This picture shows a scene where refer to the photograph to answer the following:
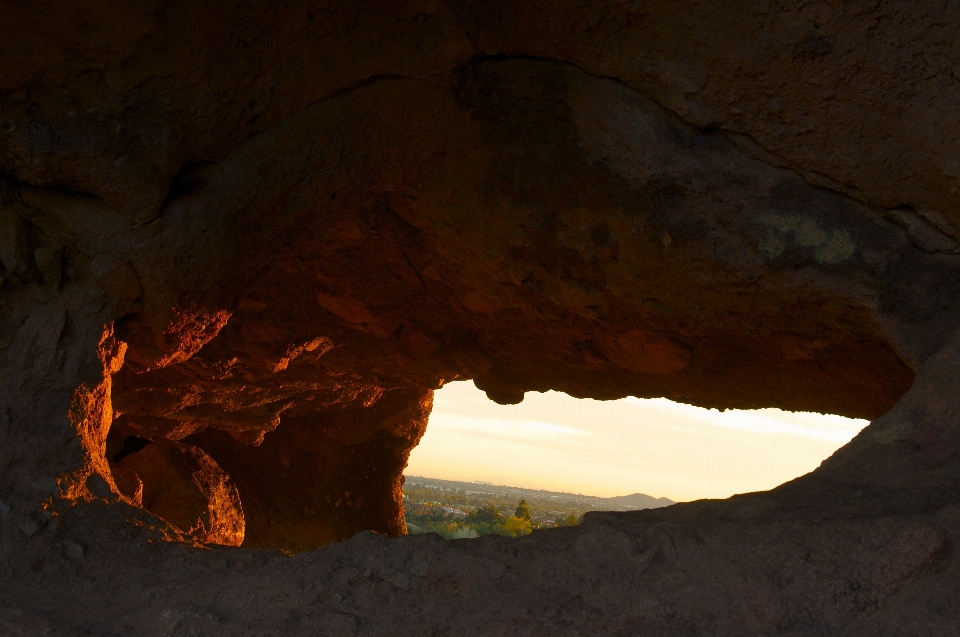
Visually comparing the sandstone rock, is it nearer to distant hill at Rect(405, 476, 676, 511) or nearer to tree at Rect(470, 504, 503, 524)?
tree at Rect(470, 504, 503, 524)

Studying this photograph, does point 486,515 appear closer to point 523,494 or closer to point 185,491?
point 185,491

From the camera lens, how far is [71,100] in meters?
2.34

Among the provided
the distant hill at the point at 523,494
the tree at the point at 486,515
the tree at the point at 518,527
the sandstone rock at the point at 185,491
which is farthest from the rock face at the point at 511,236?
the distant hill at the point at 523,494

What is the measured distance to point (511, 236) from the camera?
314 cm

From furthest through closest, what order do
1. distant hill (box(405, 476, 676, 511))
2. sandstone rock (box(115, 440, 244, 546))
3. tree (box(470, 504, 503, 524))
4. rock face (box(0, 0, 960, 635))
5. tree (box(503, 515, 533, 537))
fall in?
distant hill (box(405, 476, 676, 511)) < tree (box(470, 504, 503, 524)) < tree (box(503, 515, 533, 537)) < sandstone rock (box(115, 440, 244, 546)) < rock face (box(0, 0, 960, 635))

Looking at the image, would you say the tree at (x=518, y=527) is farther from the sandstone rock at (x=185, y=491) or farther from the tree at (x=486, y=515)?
the sandstone rock at (x=185, y=491)

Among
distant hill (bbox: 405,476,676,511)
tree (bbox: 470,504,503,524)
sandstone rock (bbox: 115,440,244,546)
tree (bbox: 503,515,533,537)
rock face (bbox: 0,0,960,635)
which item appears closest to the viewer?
rock face (bbox: 0,0,960,635)

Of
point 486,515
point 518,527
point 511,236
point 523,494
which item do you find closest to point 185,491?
point 511,236

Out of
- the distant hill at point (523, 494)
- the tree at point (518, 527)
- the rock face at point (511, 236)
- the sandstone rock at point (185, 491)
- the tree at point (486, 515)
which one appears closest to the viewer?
the rock face at point (511, 236)

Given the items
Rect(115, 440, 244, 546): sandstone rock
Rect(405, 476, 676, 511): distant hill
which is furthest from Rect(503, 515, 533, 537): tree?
Rect(405, 476, 676, 511): distant hill

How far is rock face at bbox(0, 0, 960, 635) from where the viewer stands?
170cm

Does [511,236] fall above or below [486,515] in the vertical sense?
above

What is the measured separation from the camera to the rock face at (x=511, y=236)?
1698 millimetres

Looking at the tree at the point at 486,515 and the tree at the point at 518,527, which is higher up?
the tree at the point at 518,527
